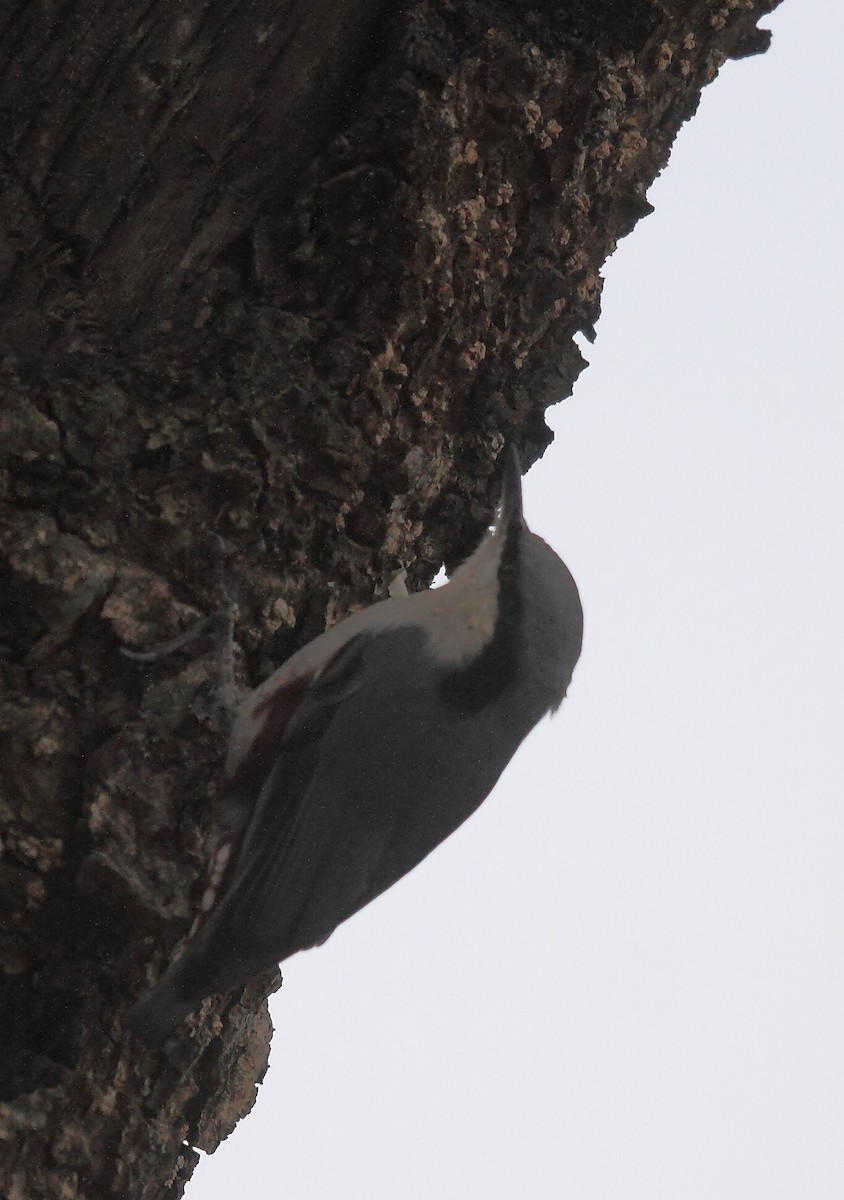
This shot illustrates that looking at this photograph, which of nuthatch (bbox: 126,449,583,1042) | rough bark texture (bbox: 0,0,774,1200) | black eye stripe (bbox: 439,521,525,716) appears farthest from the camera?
black eye stripe (bbox: 439,521,525,716)

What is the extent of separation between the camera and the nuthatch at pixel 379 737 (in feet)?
6.81

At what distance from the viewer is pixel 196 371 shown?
2.06 metres

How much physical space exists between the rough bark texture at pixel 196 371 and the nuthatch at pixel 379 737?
84 mm

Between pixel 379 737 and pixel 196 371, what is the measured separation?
27.8 inches

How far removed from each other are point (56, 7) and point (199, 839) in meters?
1.26

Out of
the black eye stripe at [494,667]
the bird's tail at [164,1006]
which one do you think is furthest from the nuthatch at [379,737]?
the bird's tail at [164,1006]

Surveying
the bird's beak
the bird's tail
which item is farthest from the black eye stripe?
the bird's tail

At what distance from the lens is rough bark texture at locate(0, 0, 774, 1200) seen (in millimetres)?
1853

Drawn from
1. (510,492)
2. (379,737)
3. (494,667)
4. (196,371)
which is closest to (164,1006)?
(379,737)

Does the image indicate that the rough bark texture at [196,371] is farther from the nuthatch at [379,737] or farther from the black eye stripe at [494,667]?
the black eye stripe at [494,667]

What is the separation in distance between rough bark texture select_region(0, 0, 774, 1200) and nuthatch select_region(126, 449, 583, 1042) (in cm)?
8

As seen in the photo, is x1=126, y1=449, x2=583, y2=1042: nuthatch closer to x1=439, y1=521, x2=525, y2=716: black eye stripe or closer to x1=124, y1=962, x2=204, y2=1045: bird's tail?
x1=439, y1=521, x2=525, y2=716: black eye stripe

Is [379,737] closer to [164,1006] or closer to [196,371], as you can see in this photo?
[164,1006]

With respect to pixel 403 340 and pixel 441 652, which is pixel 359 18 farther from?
pixel 441 652
